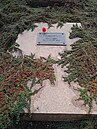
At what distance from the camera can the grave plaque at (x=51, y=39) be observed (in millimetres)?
2834

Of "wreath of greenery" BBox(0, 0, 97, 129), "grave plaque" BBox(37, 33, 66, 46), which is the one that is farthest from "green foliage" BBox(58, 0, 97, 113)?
"grave plaque" BBox(37, 33, 66, 46)

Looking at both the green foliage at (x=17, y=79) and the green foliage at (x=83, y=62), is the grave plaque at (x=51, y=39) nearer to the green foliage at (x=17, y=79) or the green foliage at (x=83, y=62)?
the green foliage at (x=83, y=62)

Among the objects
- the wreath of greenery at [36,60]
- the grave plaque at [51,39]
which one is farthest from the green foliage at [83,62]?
the grave plaque at [51,39]

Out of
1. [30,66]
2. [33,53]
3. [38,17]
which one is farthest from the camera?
[38,17]

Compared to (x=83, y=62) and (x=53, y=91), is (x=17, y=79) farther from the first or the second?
(x=83, y=62)

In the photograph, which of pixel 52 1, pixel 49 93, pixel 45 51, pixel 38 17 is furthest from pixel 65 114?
pixel 52 1

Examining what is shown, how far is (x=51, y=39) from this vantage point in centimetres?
288

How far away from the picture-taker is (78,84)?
241 centimetres

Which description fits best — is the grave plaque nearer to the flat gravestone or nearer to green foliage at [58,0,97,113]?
the flat gravestone

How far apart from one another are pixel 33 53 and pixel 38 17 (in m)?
0.75

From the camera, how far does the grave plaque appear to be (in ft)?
9.30

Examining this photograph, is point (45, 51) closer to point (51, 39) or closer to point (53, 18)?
point (51, 39)

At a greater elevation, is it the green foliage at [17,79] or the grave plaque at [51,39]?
the grave plaque at [51,39]

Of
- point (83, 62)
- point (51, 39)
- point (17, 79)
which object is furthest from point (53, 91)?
point (51, 39)
